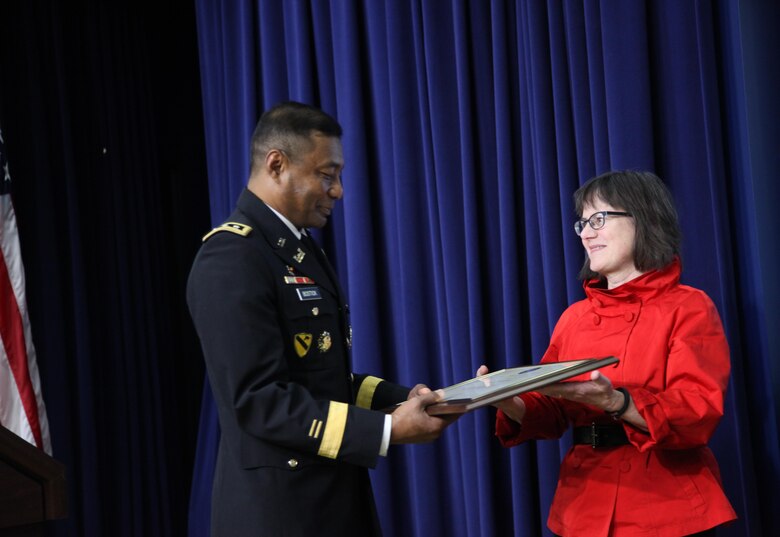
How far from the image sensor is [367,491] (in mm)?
1867

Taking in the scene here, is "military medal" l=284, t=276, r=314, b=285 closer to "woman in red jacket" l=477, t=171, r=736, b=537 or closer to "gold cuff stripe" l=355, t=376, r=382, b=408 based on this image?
"gold cuff stripe" l=355, t=376, r=382, b=408

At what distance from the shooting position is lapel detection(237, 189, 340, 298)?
71.6 inches

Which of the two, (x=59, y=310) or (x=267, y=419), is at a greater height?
(x=59, y=310)

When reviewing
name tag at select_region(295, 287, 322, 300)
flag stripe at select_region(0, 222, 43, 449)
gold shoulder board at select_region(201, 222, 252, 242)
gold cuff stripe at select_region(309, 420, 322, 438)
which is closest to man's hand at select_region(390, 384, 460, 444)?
gold cuff stripe at select_region(309, 420, 322, 438)

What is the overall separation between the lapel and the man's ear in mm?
63

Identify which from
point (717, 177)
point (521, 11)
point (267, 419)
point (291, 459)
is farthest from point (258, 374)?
point (521, 11)

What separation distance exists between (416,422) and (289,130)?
2.24ft

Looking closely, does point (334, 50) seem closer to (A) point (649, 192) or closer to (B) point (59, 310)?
(B) point (59, 310)

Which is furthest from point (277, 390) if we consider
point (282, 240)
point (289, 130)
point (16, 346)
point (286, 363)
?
point (16, 346)

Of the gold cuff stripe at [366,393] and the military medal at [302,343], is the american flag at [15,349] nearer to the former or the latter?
the gold cuff stripe at [366,393]

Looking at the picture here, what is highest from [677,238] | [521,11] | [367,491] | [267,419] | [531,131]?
[521,11]

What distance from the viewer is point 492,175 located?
9.61 ft

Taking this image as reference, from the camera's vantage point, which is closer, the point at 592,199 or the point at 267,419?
the point at 267,419

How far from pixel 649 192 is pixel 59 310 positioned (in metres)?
2.35
